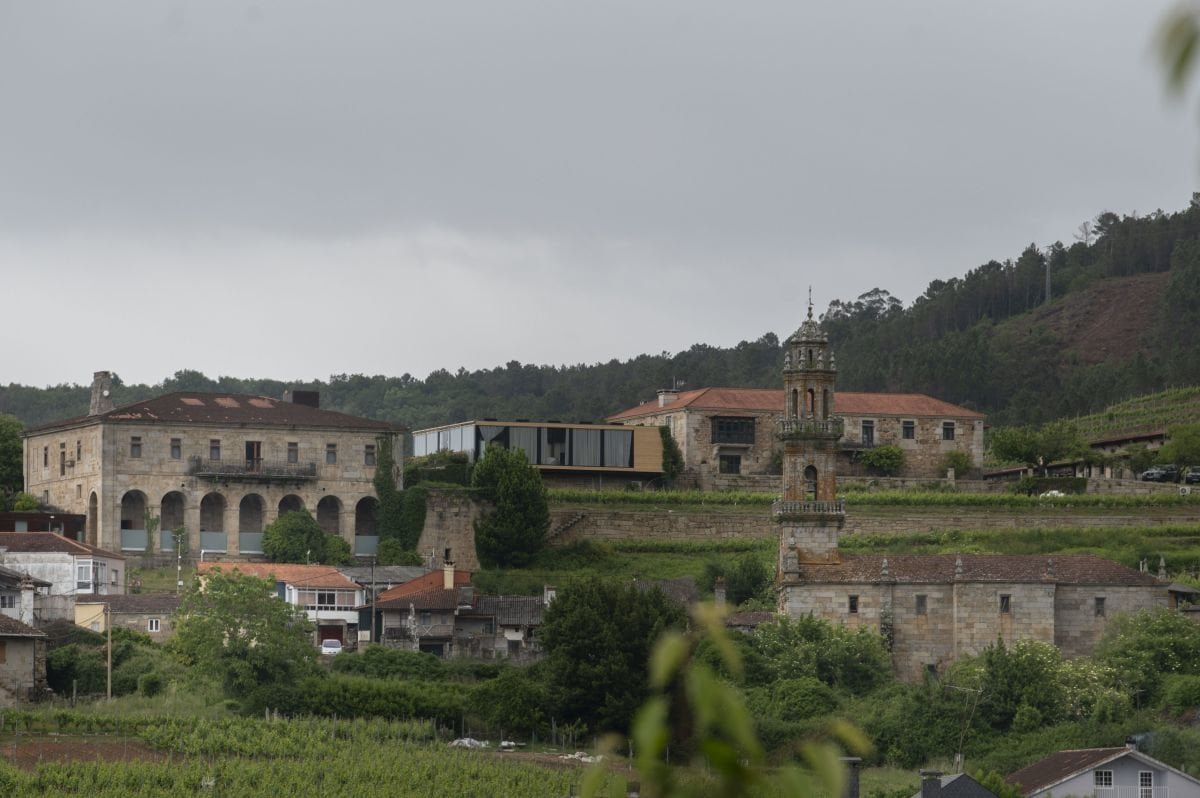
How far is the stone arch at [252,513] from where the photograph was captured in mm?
73875

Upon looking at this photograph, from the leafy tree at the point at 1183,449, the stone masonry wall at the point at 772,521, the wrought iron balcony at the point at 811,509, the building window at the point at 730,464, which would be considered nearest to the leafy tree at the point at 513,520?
the stone masonry wall at the point at 772,521

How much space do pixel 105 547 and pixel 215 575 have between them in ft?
41.6

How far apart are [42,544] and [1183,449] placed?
40635 mm

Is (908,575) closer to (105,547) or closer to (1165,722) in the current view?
(1165,722)

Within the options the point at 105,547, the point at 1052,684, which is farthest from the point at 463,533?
the point at 1052,684

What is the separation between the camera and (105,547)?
231 feet

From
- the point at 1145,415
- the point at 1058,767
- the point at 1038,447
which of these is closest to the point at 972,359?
the point at 1145,415

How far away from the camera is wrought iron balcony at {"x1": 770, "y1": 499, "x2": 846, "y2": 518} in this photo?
59.2 meters

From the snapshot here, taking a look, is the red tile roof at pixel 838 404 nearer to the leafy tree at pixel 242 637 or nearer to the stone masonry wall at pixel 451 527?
the stone masonry wall at pixel 451 527

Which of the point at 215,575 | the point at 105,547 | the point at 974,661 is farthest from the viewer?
the point at 105,547

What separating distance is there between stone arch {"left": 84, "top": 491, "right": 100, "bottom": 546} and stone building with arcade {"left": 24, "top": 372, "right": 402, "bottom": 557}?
0.10ft

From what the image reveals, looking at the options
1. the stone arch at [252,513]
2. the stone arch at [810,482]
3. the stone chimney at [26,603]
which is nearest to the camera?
the stone arch at [810,482]

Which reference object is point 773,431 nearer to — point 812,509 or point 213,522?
point 213,522

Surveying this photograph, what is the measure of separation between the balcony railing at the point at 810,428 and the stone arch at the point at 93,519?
22964mm
